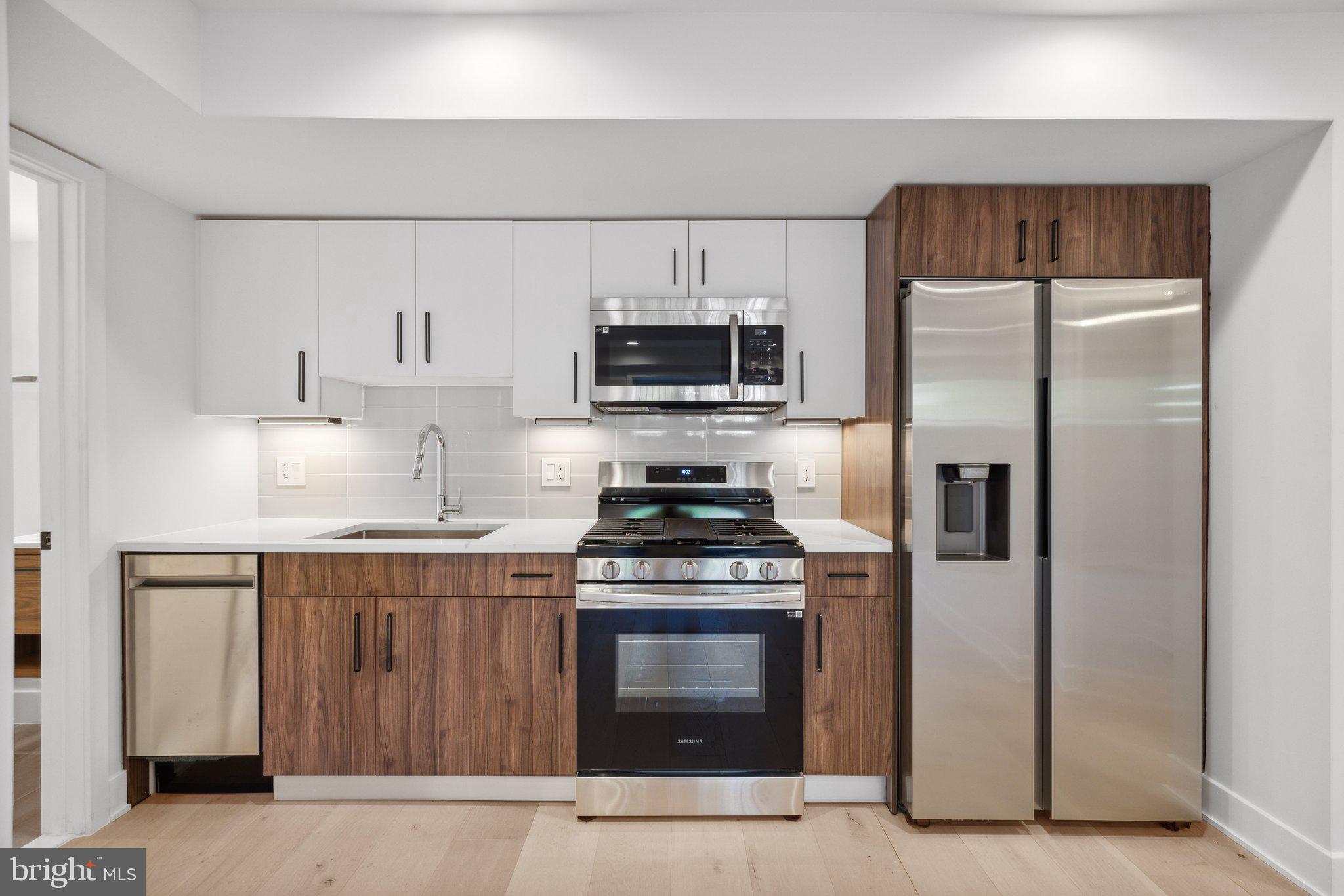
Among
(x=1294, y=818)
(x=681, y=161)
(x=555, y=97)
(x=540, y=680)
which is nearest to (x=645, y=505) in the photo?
(x=540, y=680)

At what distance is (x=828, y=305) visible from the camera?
2.56m

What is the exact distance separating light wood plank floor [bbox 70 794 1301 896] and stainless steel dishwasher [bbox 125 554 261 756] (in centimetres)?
28

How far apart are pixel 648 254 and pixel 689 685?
1556 millimetres

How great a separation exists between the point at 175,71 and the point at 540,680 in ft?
6.47

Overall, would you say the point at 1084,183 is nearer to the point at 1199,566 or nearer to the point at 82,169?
the point at 1199,566

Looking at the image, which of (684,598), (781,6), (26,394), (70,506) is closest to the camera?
(781,6)

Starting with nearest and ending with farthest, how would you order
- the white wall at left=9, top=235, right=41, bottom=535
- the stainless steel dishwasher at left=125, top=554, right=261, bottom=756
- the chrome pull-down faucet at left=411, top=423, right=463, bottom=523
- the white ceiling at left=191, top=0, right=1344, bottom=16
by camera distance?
the white ceiling at left=191, top=0, right=1344, bottom=16
the stainless steel dishwasher at left=125, top=554, right=261, bottom=756
the chrome pull-down faucet at left=411, top=423, right=463, bottom=523
the white wall at left=9, top=235, right=41, bottom=535

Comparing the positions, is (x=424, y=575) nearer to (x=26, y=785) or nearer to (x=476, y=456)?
(x=476, y=456)

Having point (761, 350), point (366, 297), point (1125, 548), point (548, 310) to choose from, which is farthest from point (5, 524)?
point (1125, 548)

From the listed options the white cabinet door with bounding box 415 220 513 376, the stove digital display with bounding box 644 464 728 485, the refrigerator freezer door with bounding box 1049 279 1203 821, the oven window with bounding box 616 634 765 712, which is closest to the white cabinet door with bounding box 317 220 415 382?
the white cabinet door with bounding box 415 220 513 376

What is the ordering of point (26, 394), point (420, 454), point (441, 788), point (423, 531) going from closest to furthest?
point (441, 788) < point (420, 454) < point (423, 531) < point (26, 394)

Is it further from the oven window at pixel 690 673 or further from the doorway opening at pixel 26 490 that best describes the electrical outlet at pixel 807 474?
the doorway opening at pixel 26 490

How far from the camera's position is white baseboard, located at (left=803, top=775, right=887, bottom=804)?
230 cm

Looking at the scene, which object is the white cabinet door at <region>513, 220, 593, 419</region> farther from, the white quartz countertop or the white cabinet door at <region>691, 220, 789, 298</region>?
the white quartz countertop
